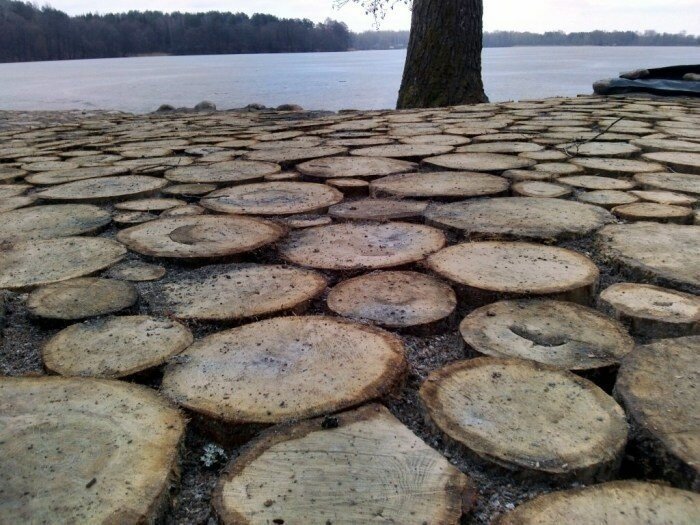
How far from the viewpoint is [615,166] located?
2.21 m

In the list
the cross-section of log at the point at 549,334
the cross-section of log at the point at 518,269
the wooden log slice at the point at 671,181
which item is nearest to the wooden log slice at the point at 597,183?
the wooden log slice at the point at 671,181

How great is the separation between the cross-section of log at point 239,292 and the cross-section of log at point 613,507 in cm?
60

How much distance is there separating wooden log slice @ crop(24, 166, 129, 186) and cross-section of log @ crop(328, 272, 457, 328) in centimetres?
155

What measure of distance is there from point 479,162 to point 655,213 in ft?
2.73

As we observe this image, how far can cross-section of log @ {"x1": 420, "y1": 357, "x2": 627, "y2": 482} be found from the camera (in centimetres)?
69

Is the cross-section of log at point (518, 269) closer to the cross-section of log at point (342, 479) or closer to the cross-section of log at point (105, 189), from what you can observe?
the cross-section of log at point (342, 479)

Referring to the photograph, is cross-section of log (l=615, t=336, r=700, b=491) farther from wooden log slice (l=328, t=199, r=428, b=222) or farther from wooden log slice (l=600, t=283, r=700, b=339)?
wooden log slice (l=328, t=199, r=428, b=222)

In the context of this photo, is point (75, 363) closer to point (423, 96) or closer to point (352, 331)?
point (352, 331)

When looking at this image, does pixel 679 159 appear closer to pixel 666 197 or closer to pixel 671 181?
pixel 671 181

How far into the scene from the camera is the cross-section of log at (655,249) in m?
1.22

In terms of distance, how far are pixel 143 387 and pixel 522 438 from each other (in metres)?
0.54

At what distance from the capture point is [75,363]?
0.92 m

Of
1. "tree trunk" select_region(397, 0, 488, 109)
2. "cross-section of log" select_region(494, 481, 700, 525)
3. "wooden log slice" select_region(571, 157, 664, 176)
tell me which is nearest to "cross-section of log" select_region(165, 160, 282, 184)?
"wooden log slice" select_region(571, 157, 664, 176)

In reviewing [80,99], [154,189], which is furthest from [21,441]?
[80,99]
